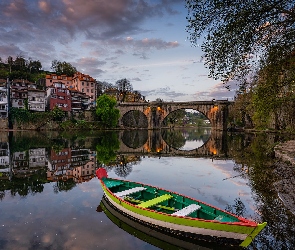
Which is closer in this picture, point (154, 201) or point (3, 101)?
point (154, 201)

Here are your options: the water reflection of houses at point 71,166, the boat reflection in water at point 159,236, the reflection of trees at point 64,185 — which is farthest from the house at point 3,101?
the boat reflection in water at point 159,236

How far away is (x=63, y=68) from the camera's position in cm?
10919

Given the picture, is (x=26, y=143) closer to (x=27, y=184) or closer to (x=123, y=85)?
(x=27, y=184)

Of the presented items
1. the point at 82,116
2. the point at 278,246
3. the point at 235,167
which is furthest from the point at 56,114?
the point at 278,246

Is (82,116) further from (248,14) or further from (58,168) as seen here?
(248,14)

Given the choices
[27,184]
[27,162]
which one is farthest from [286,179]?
[27,162]

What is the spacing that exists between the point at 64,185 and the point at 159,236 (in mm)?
8458

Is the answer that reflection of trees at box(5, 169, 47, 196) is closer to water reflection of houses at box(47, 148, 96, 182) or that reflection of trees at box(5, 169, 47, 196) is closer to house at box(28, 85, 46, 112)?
water reflection of houses at box(47, 148, 96, 182)

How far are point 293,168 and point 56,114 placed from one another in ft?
199

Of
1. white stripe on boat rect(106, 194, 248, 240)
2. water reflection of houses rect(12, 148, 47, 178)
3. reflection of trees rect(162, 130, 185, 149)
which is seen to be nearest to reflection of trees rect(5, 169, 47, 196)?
water reflection of houses rect(12, 148, 47, 178)

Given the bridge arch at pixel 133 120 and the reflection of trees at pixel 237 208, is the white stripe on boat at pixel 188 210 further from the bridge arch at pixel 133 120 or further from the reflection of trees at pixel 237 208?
the bridge arch at pixel 133 120

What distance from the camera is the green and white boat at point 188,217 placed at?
740 cm

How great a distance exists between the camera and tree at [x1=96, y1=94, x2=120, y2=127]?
2726 inches

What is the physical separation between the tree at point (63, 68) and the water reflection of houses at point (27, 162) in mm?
85112
